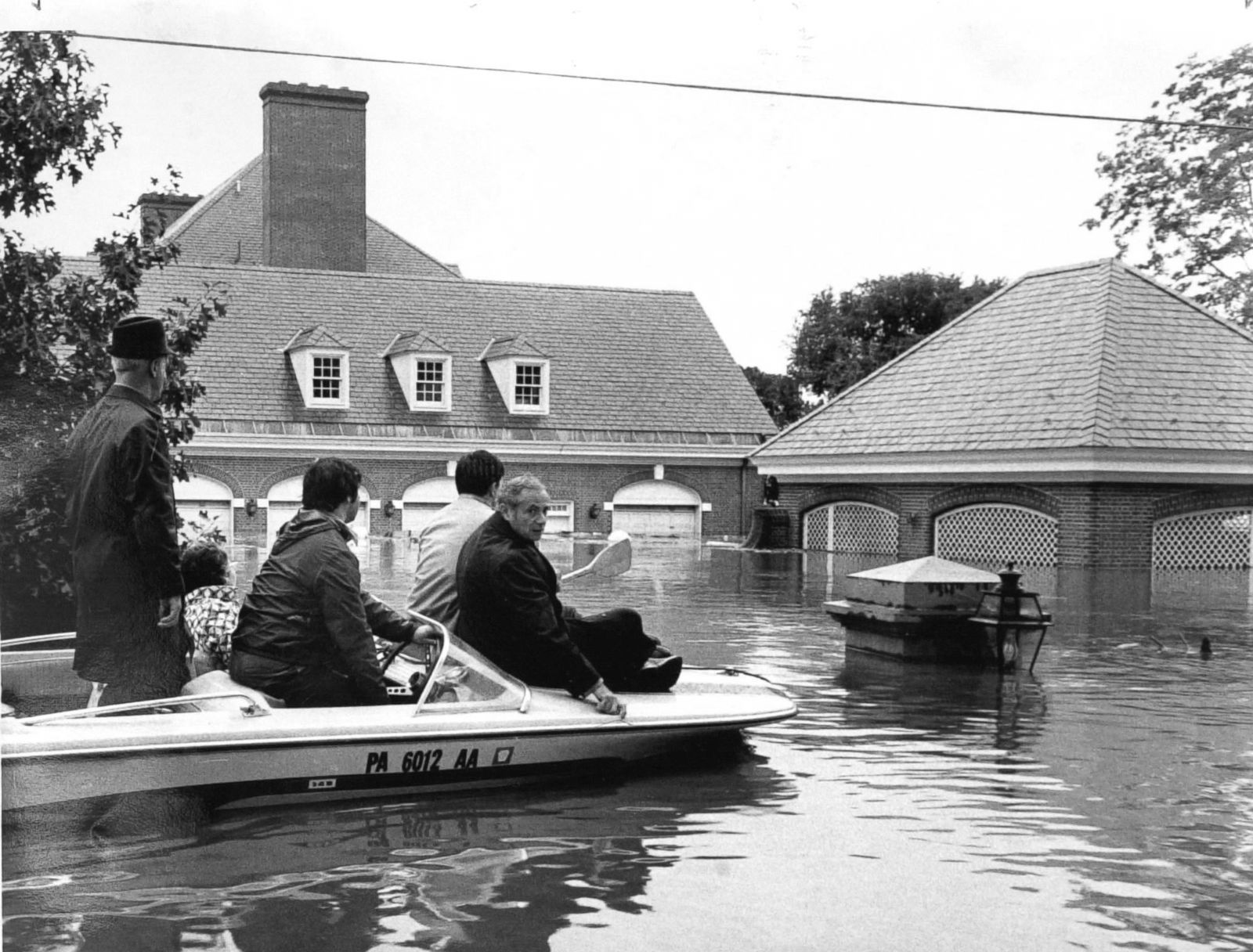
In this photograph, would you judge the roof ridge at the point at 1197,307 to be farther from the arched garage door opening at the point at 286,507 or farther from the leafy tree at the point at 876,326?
the arched garage door opening at the point at 286,507

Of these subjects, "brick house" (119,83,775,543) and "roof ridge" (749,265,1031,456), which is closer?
"brick house" (119,83,775,543)

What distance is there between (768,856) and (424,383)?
12363mm

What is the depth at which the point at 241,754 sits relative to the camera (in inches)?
236

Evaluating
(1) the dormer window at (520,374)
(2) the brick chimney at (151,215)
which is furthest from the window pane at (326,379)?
(2) the brick chimney at (151,215)

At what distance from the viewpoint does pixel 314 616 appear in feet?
21.0

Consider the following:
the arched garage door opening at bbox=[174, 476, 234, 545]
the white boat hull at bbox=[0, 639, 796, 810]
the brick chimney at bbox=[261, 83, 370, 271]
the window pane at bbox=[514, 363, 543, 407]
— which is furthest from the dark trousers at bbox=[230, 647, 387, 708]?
the window pane at bbox=[514, 363, 543, 407]

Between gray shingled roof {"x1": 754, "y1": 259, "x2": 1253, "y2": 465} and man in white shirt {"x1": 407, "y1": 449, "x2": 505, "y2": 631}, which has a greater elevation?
gray shingled roof {"x1": 754, "y1": 259, "x2": 1253, "y2": 465}

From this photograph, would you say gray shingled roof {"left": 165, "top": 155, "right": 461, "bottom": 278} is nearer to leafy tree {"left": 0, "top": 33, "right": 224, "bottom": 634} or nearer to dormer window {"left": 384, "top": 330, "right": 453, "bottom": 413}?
dormer window {"left": 384, "top": 330, "right": 453, "bottom": 413}

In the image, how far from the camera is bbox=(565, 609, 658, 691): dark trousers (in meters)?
7.27

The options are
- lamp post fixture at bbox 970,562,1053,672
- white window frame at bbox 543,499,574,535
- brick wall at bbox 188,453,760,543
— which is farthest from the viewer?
white window frame at bbox 543,499,574,535

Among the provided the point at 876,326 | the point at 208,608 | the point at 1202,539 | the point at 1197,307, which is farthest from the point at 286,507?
the point at 1197,307

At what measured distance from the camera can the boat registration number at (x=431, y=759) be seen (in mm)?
6367

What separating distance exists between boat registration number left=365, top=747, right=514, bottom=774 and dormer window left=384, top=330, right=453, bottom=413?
34.4 feet

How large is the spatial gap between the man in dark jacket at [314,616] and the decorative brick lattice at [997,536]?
15.5 meters
